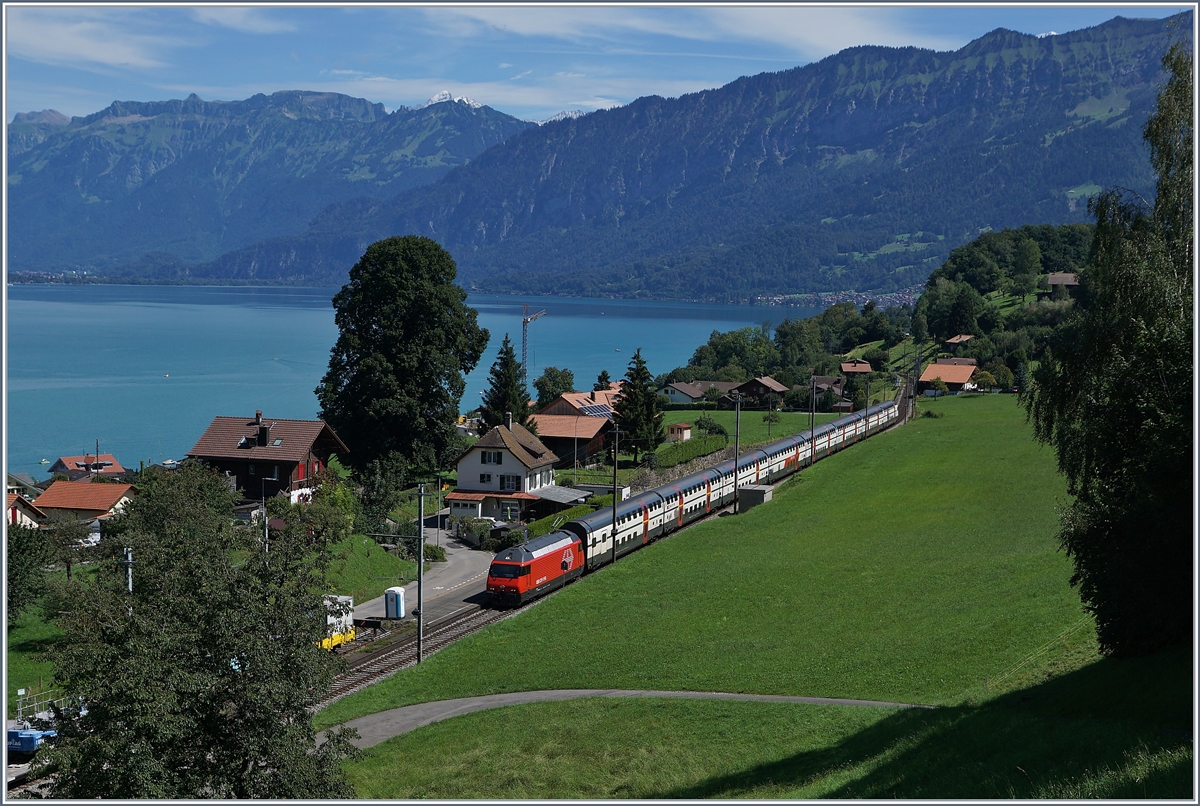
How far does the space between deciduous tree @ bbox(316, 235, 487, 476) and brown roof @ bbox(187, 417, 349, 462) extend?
4.42 m

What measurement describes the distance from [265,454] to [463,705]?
32.6 m

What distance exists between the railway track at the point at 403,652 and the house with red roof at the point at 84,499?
957 inches

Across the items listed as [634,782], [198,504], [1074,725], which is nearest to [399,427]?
[198,504]

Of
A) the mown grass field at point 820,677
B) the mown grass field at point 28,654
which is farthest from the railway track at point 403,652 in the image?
the mown grass field at point 28,654

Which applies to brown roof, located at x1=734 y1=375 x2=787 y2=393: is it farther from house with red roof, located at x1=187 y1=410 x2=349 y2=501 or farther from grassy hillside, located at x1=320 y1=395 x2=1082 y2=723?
house with red roof, located at x1=187 y1=410 x2=349 y2=501

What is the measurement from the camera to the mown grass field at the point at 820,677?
20.4m

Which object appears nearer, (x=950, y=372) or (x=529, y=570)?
(x=529, y=570)

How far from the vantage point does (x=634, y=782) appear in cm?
2358

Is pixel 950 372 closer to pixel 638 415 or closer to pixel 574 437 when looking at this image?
pixel 638 415

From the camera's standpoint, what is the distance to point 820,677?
3022cm

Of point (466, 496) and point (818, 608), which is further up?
point (818, 608)

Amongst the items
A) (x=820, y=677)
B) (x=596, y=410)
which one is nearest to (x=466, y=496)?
(x=596, y=410)

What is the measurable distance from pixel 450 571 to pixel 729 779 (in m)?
32.2

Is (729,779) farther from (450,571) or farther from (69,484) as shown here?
(69,484)
